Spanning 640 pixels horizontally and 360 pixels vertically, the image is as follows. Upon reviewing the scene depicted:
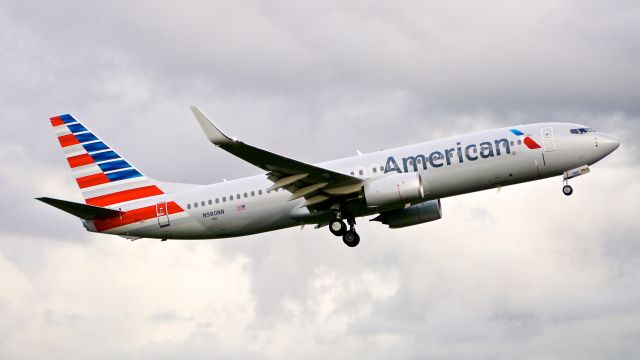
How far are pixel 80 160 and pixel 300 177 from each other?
15.5 meters

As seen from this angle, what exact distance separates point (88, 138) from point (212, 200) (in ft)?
31.7

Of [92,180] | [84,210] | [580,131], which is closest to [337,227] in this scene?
[580,131]

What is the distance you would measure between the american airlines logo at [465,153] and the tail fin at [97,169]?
49.7 feet

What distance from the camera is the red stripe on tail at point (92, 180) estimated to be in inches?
2302

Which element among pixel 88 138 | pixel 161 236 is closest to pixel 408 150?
pixel 161 236

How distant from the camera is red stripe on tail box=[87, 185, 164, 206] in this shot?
5722cm

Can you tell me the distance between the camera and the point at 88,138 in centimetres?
5991

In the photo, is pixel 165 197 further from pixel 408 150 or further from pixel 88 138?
pixel 408 150

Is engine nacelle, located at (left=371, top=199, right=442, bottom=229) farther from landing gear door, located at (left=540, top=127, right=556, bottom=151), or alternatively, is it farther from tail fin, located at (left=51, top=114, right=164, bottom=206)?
tail fin, located at (left=51, top=114, right=164, bottom=206)

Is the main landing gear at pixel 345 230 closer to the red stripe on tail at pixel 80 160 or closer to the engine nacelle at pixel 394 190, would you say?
the engine nacelle at pixel 394 190

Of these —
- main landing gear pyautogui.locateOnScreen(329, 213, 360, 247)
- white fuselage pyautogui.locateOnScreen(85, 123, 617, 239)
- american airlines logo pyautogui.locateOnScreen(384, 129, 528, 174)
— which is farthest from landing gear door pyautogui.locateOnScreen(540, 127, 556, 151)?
main landing gear pyautogui.locateOnScreen(329, 213, 360, 247)

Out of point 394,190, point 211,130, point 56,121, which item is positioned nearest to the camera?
point 211,130

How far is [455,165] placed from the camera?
166 ft

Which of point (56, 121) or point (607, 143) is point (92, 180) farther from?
point (607, 143)
